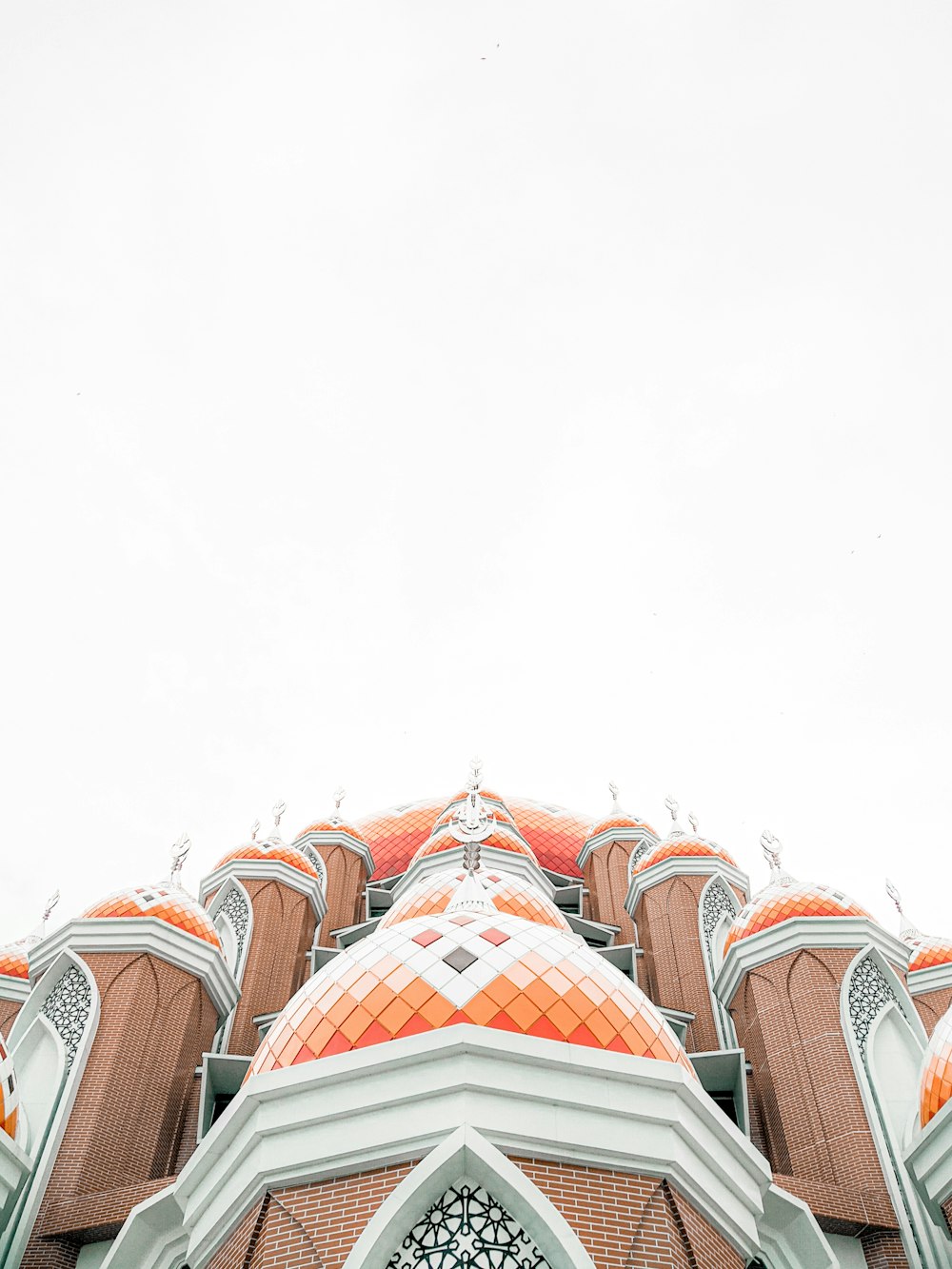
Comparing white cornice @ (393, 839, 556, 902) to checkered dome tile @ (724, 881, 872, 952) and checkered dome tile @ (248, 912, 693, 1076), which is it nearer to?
checkered dome tile @ (724, 881, 872, 952)

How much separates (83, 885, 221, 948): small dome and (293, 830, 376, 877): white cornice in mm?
8493

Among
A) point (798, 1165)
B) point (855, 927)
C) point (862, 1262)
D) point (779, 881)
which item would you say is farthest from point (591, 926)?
point (862, 1262)

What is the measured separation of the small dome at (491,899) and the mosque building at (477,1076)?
0.05m

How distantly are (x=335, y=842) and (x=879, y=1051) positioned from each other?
46.7 ft

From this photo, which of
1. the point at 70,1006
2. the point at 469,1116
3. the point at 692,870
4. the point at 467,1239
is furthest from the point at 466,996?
the point at 692,870

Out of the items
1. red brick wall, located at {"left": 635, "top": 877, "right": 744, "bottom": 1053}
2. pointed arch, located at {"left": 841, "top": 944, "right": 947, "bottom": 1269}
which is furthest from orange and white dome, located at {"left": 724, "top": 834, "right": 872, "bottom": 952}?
red brick wall, located at {"left": 635, "top": 877, "right": 744, "bottom": 1053}

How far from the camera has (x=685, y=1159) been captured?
7887 millimetres

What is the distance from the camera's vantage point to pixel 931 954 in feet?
65.5

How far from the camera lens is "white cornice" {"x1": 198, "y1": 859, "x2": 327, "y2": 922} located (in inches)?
826

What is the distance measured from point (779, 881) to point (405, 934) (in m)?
10.0

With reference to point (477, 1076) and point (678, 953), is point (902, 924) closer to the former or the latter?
point (678, 953)

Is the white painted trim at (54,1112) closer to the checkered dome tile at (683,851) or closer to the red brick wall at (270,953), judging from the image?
the red brick wall at (270,953)

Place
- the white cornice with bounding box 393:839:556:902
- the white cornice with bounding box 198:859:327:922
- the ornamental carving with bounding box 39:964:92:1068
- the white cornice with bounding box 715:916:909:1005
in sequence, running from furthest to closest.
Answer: the white cornice with bounding box 198:859:327:922 → the white cornice with bounding box 393:839:556:902 → the white cornice with bounding box 715:916:909:1005 → the ornamental carving with bounding box 39:964:92:1068

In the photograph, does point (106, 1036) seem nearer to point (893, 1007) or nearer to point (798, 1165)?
point (798, 1165)
